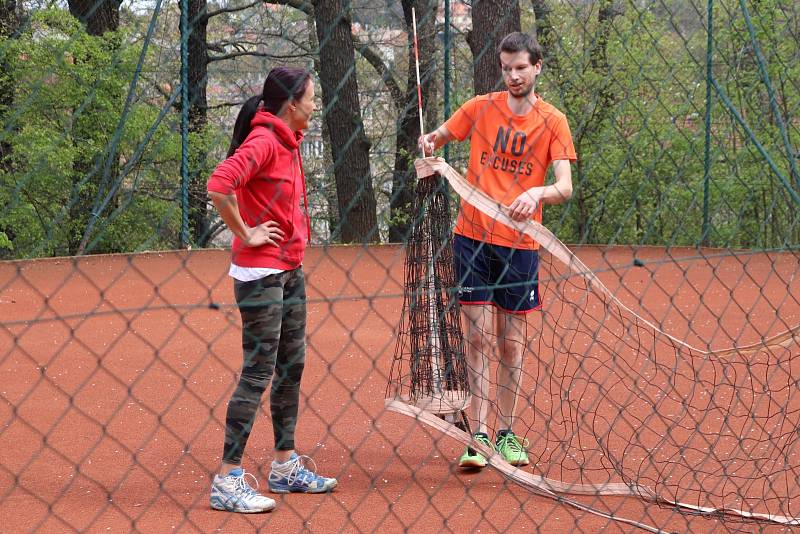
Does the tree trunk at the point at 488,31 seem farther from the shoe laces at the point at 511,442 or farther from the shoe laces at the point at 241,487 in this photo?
the shoe laces at the point at 241,487

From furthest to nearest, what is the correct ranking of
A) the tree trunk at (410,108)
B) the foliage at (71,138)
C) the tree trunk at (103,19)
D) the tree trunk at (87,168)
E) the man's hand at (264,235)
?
the tree trunk at (410,108), the tree trunk at (103,19), the tree trunk at (87,168), the foliage at (71,138), the man's hand at (264,235)

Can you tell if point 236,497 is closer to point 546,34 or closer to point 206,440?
point 206,440

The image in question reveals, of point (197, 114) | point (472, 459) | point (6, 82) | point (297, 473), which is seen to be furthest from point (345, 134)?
point (297, 473)

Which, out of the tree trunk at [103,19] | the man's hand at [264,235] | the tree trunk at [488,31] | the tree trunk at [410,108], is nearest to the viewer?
the man's hand at [264,235]

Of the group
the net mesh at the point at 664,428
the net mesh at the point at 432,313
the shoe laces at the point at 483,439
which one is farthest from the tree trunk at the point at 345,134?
the shoe laces at the point at 483,439

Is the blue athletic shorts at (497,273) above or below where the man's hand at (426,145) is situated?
below

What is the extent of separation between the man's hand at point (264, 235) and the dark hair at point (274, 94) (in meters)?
0.26

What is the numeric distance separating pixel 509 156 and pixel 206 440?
1472 millimetres

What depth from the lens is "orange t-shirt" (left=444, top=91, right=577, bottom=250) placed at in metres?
3.37

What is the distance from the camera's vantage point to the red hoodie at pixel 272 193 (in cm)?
289

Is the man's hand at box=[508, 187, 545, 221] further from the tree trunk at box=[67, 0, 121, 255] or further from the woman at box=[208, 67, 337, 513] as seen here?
the tree trunk at box=[67, 0, 121, 255]

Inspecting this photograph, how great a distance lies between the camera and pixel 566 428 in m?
3.78

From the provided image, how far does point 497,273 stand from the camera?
3504 mm

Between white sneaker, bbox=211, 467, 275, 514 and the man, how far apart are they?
0.70 meters
